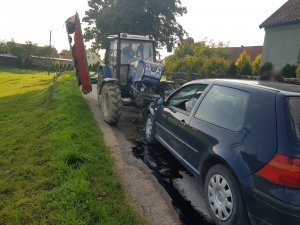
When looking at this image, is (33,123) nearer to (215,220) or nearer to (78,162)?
(78,162)

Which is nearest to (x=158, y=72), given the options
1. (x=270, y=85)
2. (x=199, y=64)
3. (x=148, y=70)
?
(x=148, y=70)

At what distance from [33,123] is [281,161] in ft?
22.9

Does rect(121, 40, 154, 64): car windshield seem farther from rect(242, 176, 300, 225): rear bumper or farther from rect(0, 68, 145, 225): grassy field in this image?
rect(242, 176, 300, 225): rear bumper

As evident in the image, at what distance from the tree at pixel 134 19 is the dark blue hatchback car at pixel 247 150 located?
1148 inches

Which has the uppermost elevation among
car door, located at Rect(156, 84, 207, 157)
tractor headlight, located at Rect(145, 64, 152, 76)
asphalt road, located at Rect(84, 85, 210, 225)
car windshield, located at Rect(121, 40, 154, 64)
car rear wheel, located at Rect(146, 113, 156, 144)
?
car windshield, located at Rect(121, 40, 154, 64)

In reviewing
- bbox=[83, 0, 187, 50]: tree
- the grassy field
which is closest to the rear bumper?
the grassy field

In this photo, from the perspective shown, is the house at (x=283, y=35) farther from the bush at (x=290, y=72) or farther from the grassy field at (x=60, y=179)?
the grassy field at (x=60, y=179)

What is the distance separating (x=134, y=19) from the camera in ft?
105

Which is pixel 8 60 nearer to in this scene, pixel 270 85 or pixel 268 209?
pixel 270 85

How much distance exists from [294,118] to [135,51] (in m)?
7.04

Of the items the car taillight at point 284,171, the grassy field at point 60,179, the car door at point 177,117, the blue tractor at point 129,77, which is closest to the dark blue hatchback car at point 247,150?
the car taillight at point 284,171

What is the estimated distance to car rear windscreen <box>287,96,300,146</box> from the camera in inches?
105

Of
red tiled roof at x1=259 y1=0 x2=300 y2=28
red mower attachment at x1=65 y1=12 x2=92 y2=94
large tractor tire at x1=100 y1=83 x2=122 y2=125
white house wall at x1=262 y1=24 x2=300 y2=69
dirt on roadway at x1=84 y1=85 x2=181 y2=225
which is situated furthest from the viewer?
red tiled roof at x1=259 y1=0 x2=300 y2=28

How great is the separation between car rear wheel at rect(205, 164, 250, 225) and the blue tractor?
451 centimetres
